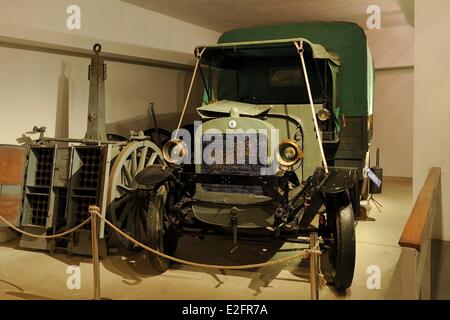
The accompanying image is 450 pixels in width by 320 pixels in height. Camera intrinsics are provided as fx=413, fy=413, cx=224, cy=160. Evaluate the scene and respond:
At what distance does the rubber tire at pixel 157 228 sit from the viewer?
364 centimetres

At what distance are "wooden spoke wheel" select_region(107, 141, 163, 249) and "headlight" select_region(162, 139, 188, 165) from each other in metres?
0.81

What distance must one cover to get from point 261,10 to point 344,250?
531 cm

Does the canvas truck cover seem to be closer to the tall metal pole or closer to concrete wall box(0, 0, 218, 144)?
the tall metal pole

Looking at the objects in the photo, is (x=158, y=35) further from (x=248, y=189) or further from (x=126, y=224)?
(x=248, y=189)

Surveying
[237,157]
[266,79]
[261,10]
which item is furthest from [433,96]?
[261,10]

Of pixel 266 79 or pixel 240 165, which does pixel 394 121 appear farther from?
pixel 240 165

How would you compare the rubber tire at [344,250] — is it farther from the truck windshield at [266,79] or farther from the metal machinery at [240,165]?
the truck windshield at [266,79]

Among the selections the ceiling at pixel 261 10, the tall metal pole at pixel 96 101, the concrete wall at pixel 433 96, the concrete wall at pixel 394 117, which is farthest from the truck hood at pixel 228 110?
the concrete wall at pixel 394 117

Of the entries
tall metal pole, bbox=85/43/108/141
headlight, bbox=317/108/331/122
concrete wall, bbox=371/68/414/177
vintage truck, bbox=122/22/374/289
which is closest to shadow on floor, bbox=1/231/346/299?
vintage truck, bbox=122/22/374/289

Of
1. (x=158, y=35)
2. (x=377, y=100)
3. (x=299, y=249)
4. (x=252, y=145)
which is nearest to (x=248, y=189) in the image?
(x=252, y=145)

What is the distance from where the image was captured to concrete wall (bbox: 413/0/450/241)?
4793mm

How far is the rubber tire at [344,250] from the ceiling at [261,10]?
15.5ft

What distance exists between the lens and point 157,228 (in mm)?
3648
